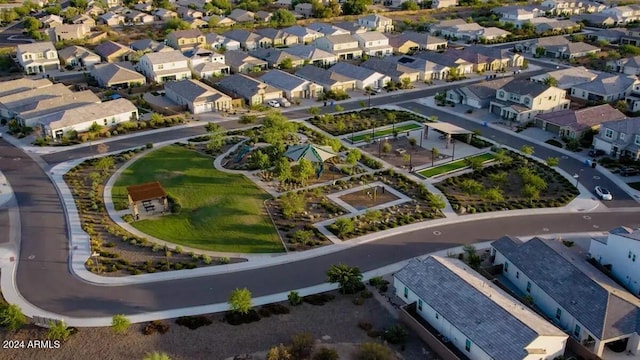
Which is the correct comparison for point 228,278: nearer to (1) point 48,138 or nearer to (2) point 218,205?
(2) point 218,205

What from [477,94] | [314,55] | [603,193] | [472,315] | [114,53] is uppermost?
[114,53]

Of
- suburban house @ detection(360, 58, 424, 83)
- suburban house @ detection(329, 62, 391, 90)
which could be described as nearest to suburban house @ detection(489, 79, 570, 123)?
suburban house @ detection(360, 58, 424, 83)

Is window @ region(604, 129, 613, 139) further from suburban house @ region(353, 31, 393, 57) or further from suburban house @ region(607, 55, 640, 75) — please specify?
suburban house @ region(353, 31, 393, 57)

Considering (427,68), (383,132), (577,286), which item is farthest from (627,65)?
(577,286)

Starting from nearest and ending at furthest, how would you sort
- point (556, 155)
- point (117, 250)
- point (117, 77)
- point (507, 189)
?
point (117, 250) < point (507, 189) < point (556, 155) < point (117, 77)

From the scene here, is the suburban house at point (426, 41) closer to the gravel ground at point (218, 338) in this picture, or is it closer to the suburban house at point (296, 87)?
the suburban house at point (296, 87)

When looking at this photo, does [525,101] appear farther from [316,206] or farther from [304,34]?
[304,34]

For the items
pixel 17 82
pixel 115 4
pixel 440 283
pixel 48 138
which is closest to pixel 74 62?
pixel 17 82
